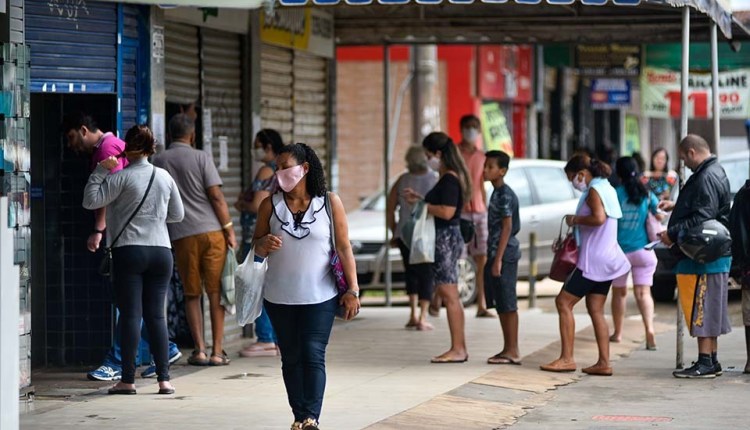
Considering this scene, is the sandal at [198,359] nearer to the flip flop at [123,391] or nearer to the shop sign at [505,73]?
the flip flop at [123,391]

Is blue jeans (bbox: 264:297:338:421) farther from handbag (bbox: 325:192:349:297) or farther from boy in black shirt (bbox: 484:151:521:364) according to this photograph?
boy in black shirt (bbox: 484:151:521:364)

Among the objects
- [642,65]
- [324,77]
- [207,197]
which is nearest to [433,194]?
[207,197]

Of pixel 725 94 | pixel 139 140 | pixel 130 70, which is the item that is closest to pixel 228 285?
pixel 130 70

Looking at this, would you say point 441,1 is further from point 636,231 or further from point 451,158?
point 636,231

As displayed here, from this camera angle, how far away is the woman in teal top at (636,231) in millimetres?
13648

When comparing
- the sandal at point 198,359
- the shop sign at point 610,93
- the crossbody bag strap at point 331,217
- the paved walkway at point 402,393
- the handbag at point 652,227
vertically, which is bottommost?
the paved walkway at point 402,393

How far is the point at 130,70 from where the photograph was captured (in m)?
12.0

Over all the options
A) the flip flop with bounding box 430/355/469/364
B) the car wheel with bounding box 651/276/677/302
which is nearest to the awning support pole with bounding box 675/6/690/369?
the flip flop with bounding box 430/355/469/364

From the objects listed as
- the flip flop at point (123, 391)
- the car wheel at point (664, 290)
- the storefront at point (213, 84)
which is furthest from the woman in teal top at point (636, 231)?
the flip flop at point (123, 391)

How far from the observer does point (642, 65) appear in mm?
26391

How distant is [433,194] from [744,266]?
8.14 feet

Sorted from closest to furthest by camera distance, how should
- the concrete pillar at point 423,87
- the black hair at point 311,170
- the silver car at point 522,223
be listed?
the black hair at point 311,170 → the silver car at point 522,223 → the concrete pillar at point 423,87

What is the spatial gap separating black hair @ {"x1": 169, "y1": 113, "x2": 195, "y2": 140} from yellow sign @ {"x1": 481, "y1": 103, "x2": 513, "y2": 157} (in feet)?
53.3

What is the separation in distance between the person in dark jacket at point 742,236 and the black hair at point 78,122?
191 inches
